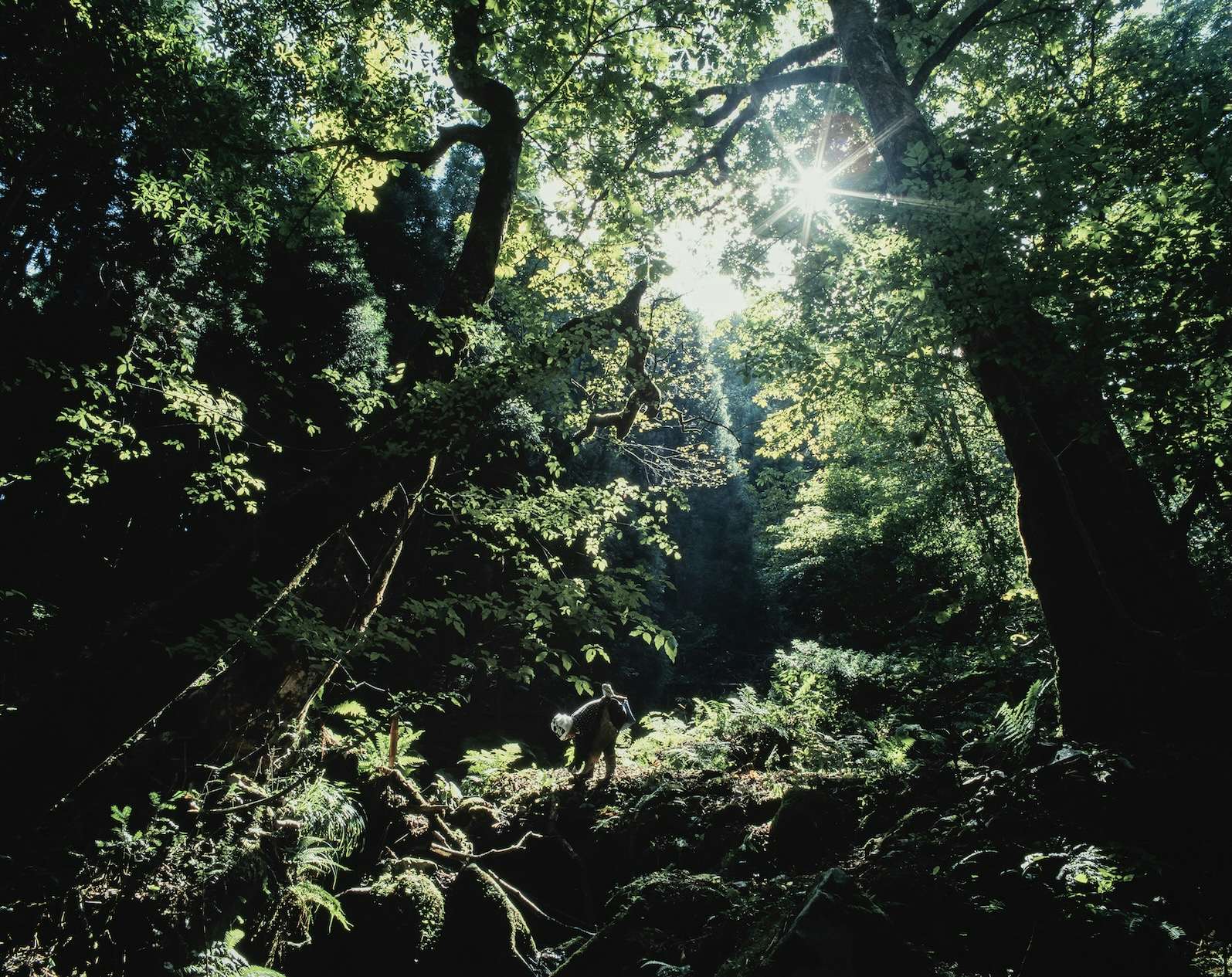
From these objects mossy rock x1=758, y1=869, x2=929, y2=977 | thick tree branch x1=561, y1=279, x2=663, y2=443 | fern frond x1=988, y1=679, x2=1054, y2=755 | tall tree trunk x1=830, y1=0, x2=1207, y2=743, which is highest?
thick tree branch x1=561, y1=279, x2=663, y2=443

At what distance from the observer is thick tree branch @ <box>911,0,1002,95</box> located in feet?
17.3

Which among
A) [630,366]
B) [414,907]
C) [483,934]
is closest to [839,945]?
[483,934]

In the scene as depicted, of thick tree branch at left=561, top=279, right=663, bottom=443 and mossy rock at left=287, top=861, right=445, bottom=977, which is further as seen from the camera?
mossy rock at left=287, top=861, right=445, bottom=977

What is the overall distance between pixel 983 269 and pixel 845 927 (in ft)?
10.7

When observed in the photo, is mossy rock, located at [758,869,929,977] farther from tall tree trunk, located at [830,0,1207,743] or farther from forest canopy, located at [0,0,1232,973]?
tall tree trunk, located at [830,0,1207,743]

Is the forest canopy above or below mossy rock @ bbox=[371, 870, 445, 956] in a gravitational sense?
above

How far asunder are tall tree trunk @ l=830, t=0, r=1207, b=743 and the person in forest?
5029mm

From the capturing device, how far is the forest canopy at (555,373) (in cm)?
306

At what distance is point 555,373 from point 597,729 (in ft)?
18.1

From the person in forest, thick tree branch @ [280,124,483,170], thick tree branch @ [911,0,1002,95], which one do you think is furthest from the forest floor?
thick tree branch @ [911,0,1002,95]

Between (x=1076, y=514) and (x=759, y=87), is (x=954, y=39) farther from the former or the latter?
Answer: (x=1076, y=514)

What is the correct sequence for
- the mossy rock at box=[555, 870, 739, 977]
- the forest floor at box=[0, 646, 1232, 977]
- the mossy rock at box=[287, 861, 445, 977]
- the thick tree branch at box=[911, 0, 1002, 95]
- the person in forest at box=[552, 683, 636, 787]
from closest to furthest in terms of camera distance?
1. the forest floor at box=[0, 646, 1232, 977]
2. the mossy rock at box=[555, 870, 739, 977]
3. the mossy rock at box=[287, 861, 445, 977]
4. the thick tree branch at box=[911, 0, 1002, 95]
5. the person in forest at box=[552, 683, 636, 787]

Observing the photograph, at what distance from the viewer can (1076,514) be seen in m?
3.73

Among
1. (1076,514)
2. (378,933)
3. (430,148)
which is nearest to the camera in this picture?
(1076,514)
